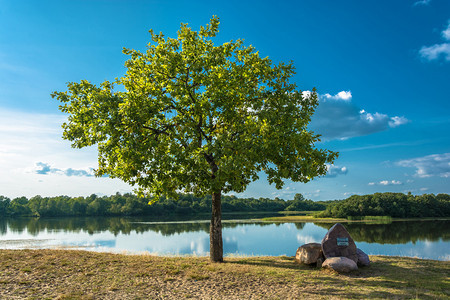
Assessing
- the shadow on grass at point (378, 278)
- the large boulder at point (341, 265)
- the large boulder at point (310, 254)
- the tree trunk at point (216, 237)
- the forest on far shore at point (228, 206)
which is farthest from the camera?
the forest on far shore at point (228, 206)

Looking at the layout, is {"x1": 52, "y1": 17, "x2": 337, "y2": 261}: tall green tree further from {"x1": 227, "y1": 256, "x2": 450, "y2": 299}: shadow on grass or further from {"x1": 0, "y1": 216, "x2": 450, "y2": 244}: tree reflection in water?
{"x1": 0, "y1": 216, "x2": 450, "y2": 244}: tree reflection in water

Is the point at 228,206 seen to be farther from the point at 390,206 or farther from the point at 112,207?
the point at 390,206

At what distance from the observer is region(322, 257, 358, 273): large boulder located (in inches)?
601

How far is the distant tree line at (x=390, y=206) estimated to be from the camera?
299 ft

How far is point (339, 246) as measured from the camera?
1670 cm

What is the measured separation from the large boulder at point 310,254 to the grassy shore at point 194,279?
0.43m

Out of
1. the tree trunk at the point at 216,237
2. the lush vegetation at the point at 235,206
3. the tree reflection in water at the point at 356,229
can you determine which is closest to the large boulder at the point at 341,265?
the tree trunk at the point at 216,237

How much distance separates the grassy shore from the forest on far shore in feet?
197

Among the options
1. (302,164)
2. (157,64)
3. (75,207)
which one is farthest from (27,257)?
(75,207)

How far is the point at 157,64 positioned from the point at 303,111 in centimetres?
928

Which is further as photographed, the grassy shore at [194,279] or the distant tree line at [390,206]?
the distant tree line at [390,206]

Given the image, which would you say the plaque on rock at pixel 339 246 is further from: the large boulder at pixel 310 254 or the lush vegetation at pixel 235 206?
the lush vegetation at pixel 235 206

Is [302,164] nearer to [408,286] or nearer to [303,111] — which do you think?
[303,111]

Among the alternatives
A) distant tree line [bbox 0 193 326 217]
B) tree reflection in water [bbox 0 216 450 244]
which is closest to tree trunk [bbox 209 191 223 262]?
Result: tree reflection in water [bbox 0 216 450 244]
